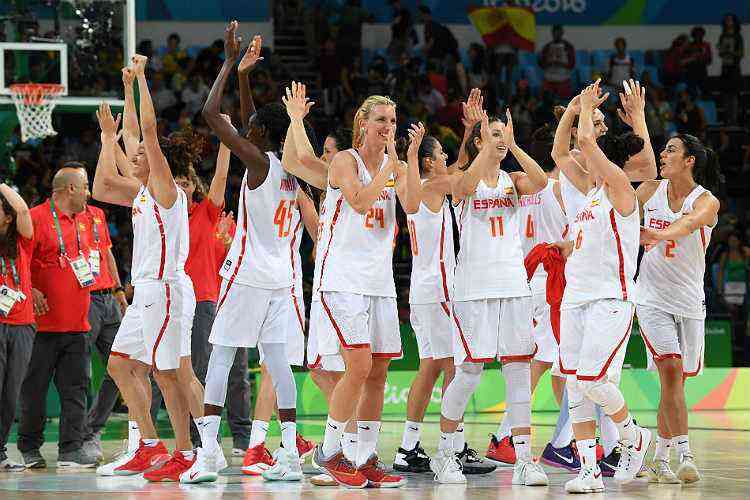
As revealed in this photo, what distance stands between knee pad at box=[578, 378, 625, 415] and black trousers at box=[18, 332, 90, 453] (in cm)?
413

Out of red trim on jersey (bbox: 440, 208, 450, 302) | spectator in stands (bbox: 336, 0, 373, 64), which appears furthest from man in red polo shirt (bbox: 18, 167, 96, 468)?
spectator in stands (bbox: 336, 0, 373, 64)

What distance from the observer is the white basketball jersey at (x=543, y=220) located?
9.88m

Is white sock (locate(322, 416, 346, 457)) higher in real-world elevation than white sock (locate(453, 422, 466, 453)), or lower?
higher

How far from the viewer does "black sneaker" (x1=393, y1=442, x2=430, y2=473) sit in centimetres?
884

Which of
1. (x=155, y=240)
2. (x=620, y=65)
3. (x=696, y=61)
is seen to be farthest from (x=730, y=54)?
(x=155, y=240)

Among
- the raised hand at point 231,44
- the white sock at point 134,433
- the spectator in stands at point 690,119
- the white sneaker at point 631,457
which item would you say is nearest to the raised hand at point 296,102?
the raised hand at point 231,44

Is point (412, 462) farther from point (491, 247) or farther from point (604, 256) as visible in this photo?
point (604, 256)

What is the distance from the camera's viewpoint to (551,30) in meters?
23.8

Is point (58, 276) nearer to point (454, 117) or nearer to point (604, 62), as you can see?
point (454, 117)

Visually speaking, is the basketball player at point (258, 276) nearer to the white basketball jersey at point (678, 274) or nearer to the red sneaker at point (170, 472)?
the red sneaker at point (170, 472)

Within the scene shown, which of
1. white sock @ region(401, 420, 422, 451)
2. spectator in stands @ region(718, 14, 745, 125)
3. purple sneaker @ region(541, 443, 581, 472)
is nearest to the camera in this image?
white sock @ region(401, 420, 422, 451)

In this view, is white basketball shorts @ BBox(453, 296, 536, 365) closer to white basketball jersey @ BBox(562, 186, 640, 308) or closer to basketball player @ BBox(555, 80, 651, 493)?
basketball player @ BBox(555, 80, 651, 493)

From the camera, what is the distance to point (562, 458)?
911 cm

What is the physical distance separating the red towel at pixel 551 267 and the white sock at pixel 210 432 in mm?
2542
